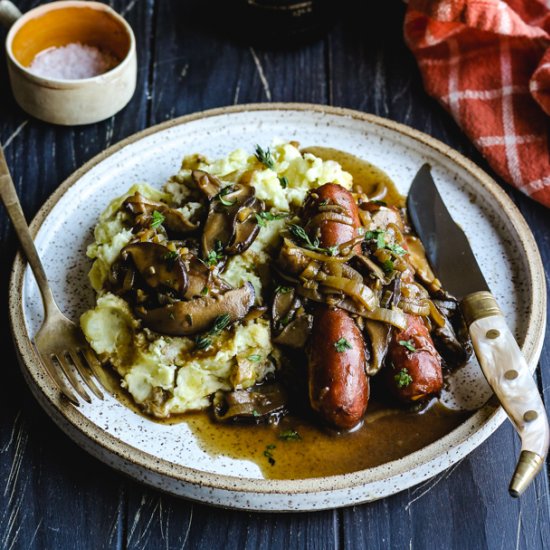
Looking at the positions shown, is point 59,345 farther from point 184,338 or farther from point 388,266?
point 388,266

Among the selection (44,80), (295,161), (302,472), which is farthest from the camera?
(44,80)

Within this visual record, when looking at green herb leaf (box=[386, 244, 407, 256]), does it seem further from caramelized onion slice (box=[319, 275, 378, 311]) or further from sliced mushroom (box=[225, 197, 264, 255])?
sliced mushroom (box=[225, 197, 264, 255])

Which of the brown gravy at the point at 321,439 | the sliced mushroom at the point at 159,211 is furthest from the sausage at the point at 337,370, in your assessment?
the sliced mushroom at the point at 159,211

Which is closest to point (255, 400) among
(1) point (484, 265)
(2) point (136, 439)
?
(2) point (136, 439)

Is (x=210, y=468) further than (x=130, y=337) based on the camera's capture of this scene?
No

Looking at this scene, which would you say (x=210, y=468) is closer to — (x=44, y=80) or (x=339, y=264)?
(x=339, y=264)

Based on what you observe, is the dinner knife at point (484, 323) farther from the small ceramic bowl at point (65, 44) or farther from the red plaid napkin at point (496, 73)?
the small ceramic bowl at point (65, 44)
